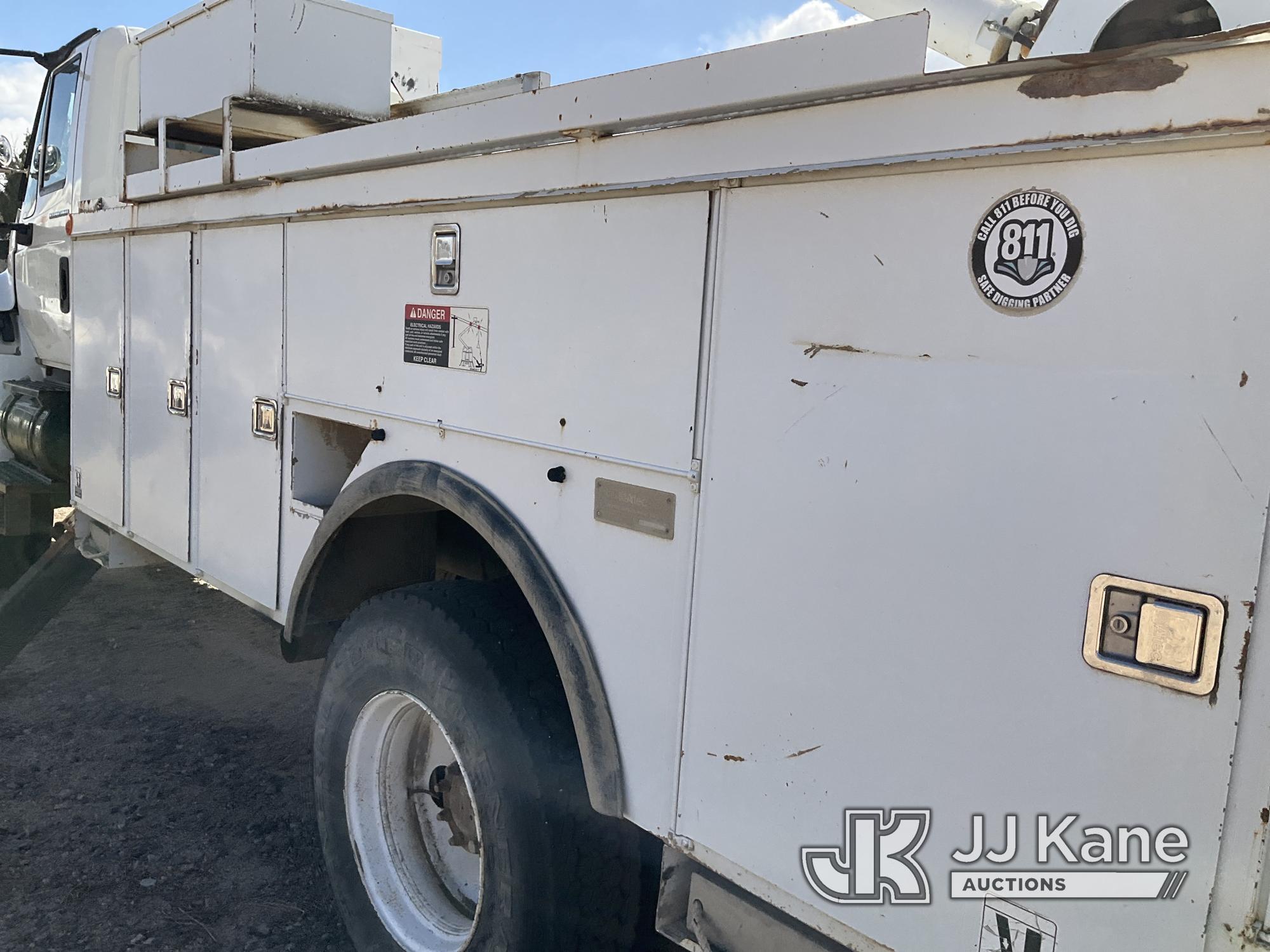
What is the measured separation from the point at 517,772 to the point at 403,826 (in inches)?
30.9

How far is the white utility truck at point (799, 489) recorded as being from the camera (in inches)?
48.6

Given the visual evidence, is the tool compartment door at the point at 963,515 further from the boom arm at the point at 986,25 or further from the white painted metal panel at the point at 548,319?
the boom arm at the point at 986,25

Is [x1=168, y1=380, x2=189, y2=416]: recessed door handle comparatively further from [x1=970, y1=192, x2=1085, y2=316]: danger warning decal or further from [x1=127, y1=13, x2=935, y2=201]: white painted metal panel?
[x1=970, y1=192, x2=1085, y2=316]: danger warning decal

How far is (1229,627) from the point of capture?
1190 mm

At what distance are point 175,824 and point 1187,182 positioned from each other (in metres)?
3.51

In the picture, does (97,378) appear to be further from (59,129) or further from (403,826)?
(403,826)

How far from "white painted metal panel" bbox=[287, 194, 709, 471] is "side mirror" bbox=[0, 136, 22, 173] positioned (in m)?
3.65

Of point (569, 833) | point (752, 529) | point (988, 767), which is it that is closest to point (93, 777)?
point (569, 833)

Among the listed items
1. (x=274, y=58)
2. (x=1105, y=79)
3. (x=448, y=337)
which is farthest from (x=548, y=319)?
(x=274, y=58)

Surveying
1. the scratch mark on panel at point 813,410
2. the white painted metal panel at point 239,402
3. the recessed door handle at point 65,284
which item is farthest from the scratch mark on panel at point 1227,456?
the recessed door handle at point 65,284

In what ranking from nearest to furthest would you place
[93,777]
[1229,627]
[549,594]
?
1. [1229,627]
2. [549,594]
3. [93,777]

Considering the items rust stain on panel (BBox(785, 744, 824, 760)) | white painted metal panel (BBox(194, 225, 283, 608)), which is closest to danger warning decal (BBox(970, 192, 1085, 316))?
rust stain on panel (BBox(785, 744, 824, 760))

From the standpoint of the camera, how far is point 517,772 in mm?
2125

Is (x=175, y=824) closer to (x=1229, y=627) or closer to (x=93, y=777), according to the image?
(x=93, y=777)
